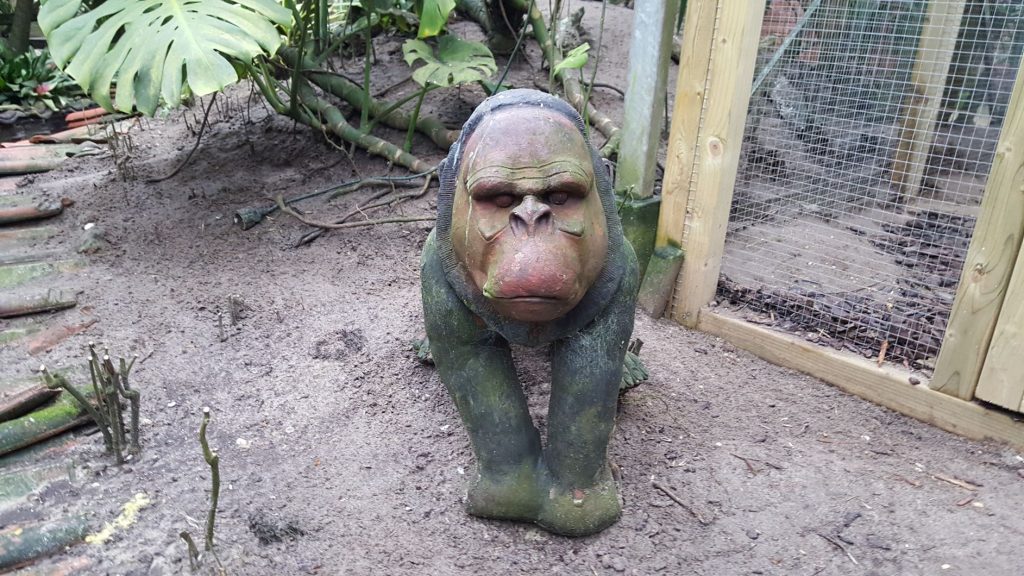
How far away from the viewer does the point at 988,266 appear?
7.17ft

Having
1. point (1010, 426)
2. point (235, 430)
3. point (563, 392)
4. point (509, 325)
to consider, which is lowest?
point (235, 430)

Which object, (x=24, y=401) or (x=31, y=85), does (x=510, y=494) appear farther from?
(x=31, y=85)

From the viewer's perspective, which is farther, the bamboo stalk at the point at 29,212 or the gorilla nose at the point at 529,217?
the bamboo stalk at the point at 29,212

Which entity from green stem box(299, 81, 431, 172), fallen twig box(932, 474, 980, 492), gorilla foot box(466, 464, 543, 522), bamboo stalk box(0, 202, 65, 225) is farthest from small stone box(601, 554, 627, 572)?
bamboo stalk box(0, 202, 65, 225)

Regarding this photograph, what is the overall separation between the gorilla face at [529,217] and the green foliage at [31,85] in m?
5.25

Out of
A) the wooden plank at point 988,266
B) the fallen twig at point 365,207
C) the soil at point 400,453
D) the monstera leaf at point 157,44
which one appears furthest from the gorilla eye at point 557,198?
the fallen twig at point 365,207

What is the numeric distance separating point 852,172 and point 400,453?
8.54ft

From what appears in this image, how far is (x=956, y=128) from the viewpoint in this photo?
4.49 meters

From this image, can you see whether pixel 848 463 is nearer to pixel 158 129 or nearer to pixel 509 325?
pixel 509 325

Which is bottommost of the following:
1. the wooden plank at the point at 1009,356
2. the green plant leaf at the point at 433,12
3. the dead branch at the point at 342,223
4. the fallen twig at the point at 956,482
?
the fallen twig at the point at 956,482

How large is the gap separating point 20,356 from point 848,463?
286 cm

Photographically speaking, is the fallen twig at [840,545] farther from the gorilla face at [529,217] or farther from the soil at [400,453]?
the gorilla face at [529,217]

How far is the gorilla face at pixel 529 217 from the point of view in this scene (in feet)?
4.95

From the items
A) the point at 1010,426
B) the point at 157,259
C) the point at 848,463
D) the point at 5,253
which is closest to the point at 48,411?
the point at 157,259
